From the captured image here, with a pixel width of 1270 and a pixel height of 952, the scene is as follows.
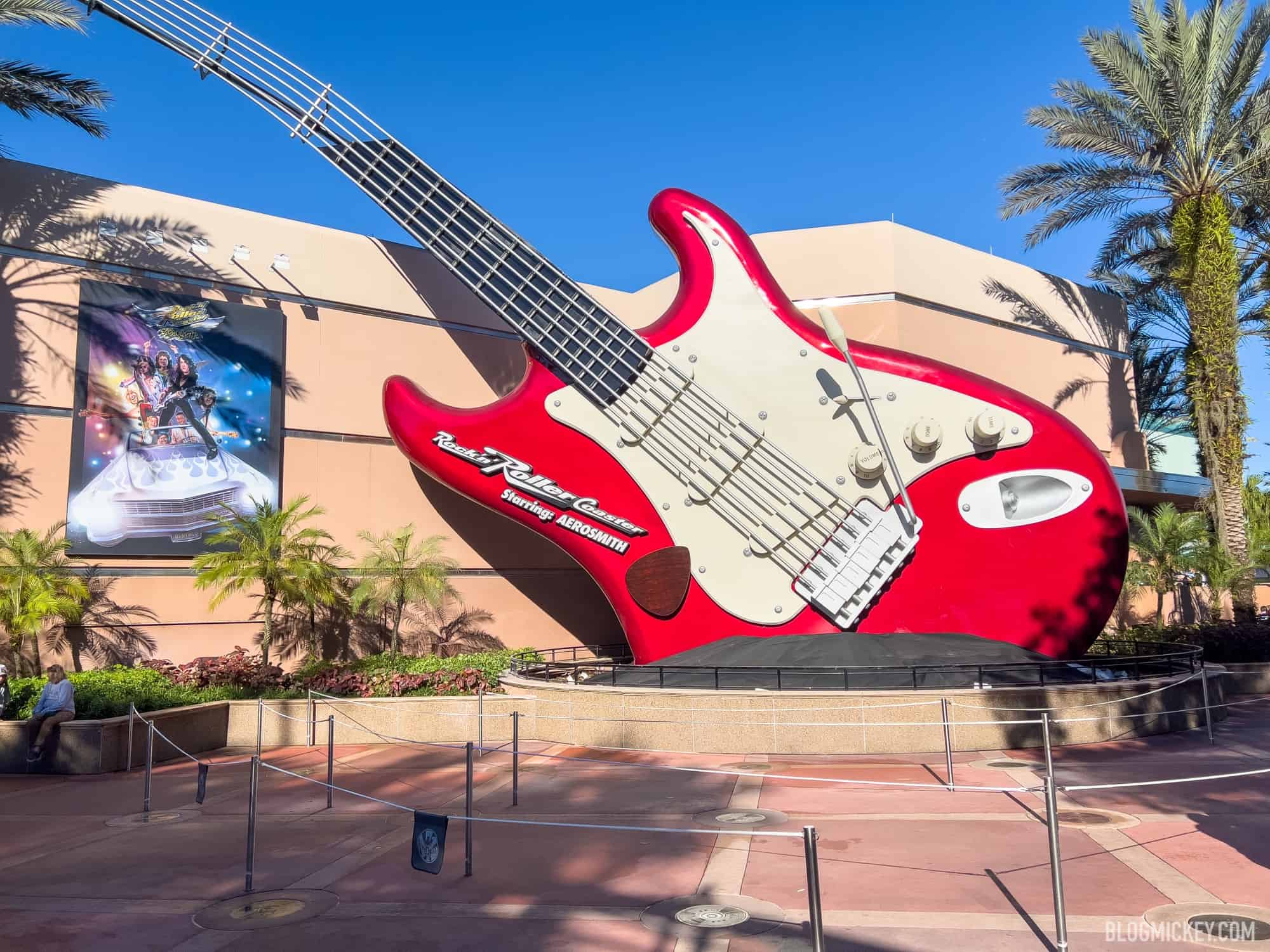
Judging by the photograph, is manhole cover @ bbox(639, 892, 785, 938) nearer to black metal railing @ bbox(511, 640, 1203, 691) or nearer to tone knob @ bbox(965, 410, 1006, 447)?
black metal railing @ bbox(511, 640, 1203, 691)

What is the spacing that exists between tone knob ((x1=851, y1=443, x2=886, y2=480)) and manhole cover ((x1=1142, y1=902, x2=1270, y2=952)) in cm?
1036

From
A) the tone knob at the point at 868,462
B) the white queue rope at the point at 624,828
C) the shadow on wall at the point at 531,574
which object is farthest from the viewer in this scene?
the shadow on wall at the point at 531,574

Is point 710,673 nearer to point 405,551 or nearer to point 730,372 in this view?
point 730,372

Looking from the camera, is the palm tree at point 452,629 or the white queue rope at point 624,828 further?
the palm tree at point 452,629

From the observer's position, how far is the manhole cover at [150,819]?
30.9ft

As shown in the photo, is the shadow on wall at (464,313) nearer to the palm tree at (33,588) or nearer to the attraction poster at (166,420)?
the attraction poster at (166,420)

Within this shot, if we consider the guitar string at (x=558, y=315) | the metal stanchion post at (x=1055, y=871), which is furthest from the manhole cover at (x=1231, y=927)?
the guitar string at (x=558, y=315)

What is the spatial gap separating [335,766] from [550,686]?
10.9 ft

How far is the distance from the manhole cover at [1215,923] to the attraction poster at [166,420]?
58.2 feet

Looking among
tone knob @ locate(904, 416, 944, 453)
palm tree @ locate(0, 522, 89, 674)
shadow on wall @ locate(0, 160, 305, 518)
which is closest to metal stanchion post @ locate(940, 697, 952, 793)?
tone knob @ locate(904, 416, 944, 453)

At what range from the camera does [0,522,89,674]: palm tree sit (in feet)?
A: 51.7

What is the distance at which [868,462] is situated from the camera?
15.8 m

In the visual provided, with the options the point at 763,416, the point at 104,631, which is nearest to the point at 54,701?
the point at 104,631

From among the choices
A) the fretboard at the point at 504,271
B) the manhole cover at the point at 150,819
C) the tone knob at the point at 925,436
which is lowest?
the manhole cover at the point at 150,819
